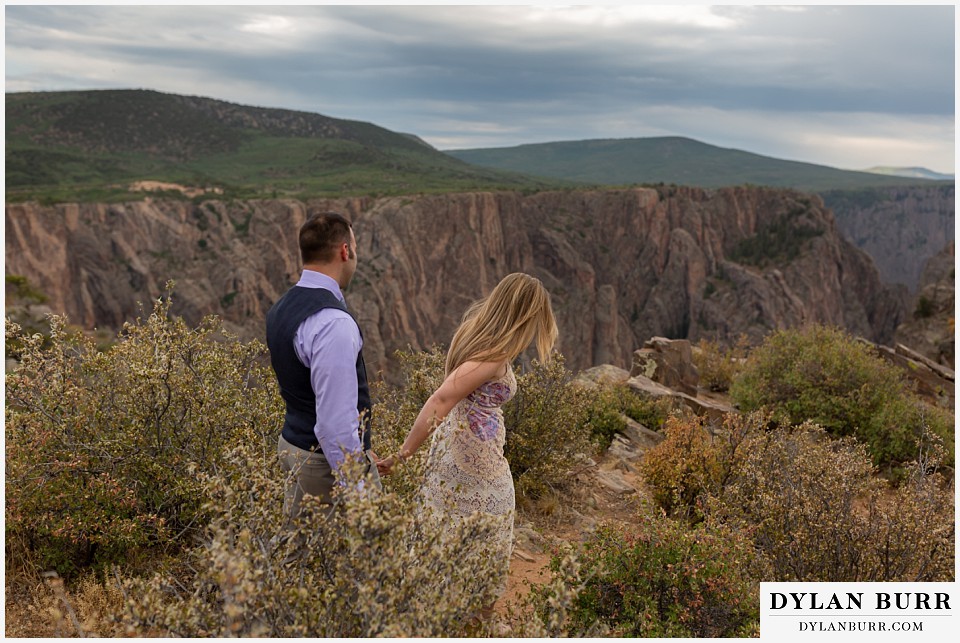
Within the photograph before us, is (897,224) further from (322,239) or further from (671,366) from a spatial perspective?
(322,239)

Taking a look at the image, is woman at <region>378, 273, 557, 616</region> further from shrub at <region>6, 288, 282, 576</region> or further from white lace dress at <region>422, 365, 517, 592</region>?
shrub at <region>6, 288, 282, 576</region>

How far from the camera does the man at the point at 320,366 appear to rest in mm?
3379

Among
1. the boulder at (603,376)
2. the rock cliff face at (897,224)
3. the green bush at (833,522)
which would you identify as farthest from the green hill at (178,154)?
the rock cliff face at (897,224)

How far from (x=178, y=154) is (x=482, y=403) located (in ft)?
273

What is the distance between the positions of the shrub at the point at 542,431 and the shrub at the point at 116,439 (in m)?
3.02

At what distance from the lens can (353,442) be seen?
11.1 feet

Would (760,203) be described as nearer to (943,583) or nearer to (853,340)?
(853,340)

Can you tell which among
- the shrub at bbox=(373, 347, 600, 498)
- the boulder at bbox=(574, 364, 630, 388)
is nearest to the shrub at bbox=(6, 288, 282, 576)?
the shrub at bbox=(373, 347, 600, 498)

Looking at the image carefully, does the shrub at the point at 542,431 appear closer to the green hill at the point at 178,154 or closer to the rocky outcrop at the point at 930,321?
the rocky outcrop at the point at 930,321

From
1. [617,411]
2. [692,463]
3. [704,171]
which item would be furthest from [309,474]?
[704,171]

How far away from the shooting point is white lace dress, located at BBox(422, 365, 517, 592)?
12.7 ft

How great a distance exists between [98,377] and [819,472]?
5376 millimetres

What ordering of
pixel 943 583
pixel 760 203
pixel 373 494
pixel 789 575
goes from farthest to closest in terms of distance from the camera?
pixel 760 203
pixel 789 575
pixel 943 583
pixel 373 494

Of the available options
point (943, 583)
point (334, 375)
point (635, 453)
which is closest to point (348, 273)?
point (334, 375)
